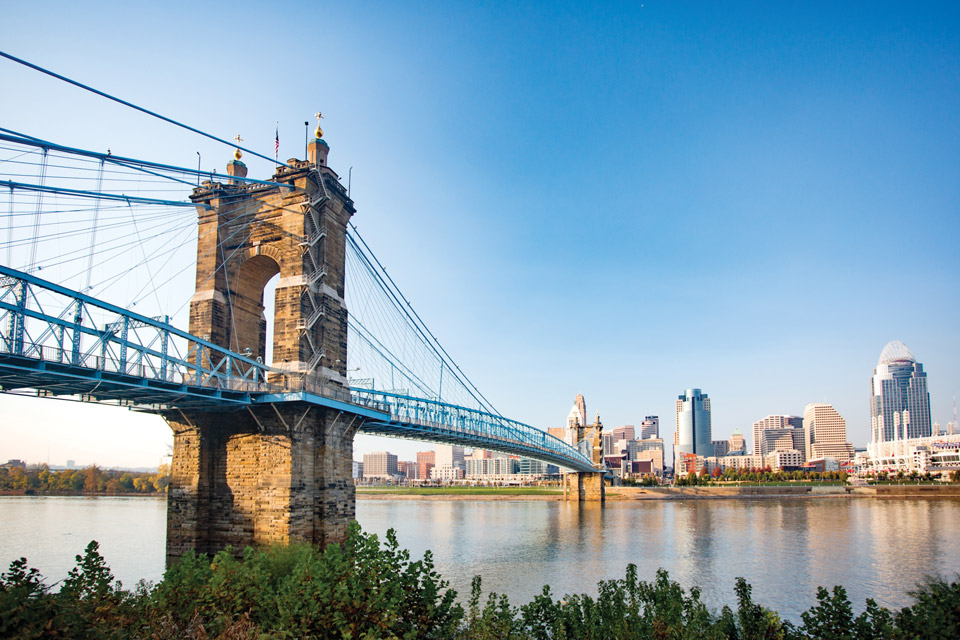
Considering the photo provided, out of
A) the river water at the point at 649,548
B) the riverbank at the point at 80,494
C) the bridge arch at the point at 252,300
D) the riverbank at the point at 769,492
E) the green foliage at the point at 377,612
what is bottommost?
the riverbank at the point at 80,494

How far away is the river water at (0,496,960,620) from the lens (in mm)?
27516

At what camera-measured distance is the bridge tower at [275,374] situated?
85.6ft

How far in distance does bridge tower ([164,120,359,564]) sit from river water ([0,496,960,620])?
4645 millimetres

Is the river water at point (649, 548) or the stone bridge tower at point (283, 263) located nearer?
the river water at point (649, 548)

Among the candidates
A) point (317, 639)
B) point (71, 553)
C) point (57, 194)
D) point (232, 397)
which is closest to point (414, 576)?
point (317, 639)

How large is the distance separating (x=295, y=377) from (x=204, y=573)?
12379mm

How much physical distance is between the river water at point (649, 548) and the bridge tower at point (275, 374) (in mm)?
4645

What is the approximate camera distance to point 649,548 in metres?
39.1

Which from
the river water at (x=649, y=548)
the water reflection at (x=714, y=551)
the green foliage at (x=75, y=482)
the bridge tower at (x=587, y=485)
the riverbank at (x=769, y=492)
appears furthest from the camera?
the green foliage at (x=75, y=482)

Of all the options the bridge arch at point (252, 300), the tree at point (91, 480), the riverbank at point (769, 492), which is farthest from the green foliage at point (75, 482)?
the bridge arch at point (252, 300)

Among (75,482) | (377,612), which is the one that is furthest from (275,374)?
(75,482)

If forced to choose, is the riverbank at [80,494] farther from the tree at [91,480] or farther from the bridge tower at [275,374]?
the bridge tower at [275,374]

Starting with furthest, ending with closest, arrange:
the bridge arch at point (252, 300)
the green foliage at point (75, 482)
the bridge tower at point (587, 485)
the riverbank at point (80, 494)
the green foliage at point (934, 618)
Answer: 1. the green foliage at point (75, 482)
2. the riverbank at point (80, 494)
3. the bridge tower at point (587, 485)
4. the bridge arch at point (252, 300)
5. the green foliage at point (934, 618)

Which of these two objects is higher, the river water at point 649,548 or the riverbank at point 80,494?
the river water at point 649,548
